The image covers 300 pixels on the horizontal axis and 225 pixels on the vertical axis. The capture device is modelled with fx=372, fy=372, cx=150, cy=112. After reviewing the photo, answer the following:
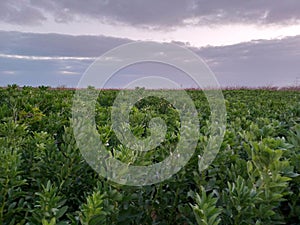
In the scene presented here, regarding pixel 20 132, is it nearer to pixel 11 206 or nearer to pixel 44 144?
pixel 44 144

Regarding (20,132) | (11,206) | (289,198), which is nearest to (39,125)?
(20,132)

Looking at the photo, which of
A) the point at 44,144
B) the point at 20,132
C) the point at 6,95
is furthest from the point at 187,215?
the point at 6,95

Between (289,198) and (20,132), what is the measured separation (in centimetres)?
173

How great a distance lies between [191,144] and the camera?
217cm

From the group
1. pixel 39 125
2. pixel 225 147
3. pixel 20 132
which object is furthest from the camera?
pixel 39 125

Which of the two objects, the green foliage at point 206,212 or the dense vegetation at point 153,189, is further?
the dense vegetation at point 153,189

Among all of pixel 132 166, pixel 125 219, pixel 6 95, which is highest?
pixel 6 95

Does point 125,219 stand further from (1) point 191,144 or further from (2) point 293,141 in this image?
(2) point 293,141

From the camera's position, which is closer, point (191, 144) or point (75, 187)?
point (75, 187)

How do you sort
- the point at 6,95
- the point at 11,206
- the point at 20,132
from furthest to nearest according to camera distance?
1. the point at 6,95
2. the point at 20,132
3. the point at 11,206

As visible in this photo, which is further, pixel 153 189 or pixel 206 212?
pixel 153 189

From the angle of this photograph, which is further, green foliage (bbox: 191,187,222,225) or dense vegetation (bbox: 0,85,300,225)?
dense vegetation (bbox: 0,85,300,225)

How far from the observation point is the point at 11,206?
1.69 m

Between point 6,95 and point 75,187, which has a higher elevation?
point 6,95
